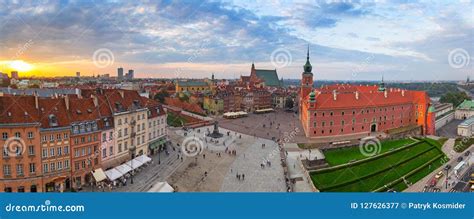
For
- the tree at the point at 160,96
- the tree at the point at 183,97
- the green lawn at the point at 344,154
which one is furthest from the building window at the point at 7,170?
the tree at the point at 183,97

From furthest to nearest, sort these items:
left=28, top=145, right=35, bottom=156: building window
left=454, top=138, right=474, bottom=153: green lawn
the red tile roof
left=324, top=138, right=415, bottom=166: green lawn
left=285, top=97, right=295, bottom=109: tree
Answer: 1. left=285, top=97, right=295, bottom=109: tree
2. the red tile roof
3. left=454, top=138, right=474, bottom=153: green lawn
4. left=324, top=138, right=415, bottom=166: green lawn
5. left=28, top=145, right=35, bottom=156: building window

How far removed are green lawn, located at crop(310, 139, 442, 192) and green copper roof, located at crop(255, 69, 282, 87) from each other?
44067 mm

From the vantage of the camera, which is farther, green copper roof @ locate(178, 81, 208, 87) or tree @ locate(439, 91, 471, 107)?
green copper roof @ locate(178, 81, 208, 87)

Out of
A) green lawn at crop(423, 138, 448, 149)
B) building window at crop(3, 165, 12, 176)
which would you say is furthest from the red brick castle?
building window at crop(3, 165, 12, 176)

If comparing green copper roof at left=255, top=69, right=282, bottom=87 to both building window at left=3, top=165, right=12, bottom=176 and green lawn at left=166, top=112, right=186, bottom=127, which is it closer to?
green lawn at left=166, top=112, right=186, bottom=127

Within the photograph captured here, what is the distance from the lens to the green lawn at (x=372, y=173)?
1549cm

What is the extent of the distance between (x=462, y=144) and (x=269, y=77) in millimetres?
42846

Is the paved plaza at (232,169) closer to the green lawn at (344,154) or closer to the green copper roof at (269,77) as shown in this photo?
the green lawn at (344,154)

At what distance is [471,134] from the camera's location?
29203mm

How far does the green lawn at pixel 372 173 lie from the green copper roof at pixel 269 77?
145ft

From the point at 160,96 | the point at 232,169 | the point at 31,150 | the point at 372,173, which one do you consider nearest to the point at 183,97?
the point at 160,96

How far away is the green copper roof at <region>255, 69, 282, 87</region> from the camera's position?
209 feet

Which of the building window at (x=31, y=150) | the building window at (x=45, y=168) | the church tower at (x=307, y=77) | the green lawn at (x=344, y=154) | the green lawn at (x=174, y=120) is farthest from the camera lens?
the church tower at (x=307, y=77)


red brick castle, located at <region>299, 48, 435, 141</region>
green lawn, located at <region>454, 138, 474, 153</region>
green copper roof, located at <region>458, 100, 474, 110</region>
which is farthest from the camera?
green copper roof, located at <region>458, 100, 474, 110</region>
